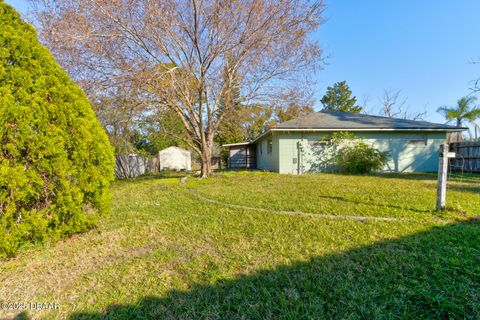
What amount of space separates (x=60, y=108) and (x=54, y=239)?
1786 millimetres

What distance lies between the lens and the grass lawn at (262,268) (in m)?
1.76

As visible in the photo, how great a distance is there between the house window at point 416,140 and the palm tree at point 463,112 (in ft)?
35.2

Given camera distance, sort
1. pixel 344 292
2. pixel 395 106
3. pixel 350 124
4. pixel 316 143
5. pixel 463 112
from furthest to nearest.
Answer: pixel 395 106, pixel 463 112, pixel 350 124, pixel 316 143, pixel 344 292

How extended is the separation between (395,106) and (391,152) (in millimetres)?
21549

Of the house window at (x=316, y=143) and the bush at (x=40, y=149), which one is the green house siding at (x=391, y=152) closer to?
the house window at (x=316, y=143)

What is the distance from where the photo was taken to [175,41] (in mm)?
8312

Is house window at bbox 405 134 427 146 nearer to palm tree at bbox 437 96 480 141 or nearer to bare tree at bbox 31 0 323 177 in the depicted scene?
bare tree at bbox 31 0 323 177

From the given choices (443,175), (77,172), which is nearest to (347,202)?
(443,175)

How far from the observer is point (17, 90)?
263 centimetres

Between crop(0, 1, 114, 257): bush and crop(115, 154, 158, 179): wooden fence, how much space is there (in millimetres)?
10768

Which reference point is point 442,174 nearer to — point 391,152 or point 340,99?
point 391,152

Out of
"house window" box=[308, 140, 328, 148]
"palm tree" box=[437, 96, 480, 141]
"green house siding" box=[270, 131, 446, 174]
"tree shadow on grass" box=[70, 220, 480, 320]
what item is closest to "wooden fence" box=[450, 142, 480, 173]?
"green house siding" box=[270, 131, 446, 174]

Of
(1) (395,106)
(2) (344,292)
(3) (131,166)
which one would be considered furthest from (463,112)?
(3) (131,166)

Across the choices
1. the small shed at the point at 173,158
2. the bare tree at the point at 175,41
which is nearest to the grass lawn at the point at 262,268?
the bare tree at the point at 175,41
